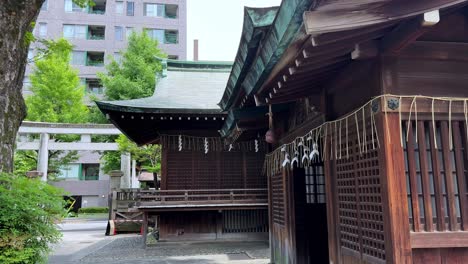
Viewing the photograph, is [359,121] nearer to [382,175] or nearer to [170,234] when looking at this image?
[382,175]

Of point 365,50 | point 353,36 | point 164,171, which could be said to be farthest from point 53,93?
point 353,36

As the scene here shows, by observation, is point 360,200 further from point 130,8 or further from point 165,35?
point 130,8

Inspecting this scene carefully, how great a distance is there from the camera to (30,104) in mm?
25703

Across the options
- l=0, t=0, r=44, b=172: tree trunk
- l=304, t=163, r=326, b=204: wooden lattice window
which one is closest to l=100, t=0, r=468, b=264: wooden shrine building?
l=0, t=0, r=44, b=172: tree trunk

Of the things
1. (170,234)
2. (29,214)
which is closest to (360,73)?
(29,214)

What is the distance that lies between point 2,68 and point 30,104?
23.9 m

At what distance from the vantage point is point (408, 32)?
321cm

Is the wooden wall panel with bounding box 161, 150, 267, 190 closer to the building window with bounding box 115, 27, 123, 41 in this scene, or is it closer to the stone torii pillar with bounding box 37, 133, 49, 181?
the stone torii pillar with bounding box 37, 133, 49, 181

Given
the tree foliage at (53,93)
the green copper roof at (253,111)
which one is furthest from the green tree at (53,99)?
the green copper roof at (253,111)

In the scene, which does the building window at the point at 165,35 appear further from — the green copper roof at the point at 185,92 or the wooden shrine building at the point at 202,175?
the wooden shrine building at the point at 202,175

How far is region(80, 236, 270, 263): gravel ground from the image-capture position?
9.16 meters

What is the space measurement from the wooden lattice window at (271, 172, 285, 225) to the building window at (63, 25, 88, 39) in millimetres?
34695

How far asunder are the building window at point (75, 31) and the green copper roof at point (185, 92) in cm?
2467

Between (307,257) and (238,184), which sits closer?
(307,257)
